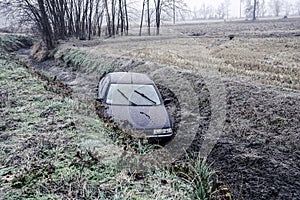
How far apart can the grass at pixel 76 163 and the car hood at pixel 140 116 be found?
721 millimetres

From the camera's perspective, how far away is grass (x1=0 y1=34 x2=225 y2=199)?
2.93 meters

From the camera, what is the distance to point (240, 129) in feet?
24.1

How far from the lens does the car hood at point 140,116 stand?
20.4 feet

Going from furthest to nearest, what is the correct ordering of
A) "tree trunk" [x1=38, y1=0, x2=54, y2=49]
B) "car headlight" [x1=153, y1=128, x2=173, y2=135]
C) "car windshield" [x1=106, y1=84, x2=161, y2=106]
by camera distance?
"tree trunk" [x1=38, y1=0, x2=54, y2=49] < "car windshield" [x1=106, y1=84, x2=161, y2=106] < "car headlight" [x1=153, y1=128, x2=173, y2=135]

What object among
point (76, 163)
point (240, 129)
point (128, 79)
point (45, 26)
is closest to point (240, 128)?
point (240, 129)

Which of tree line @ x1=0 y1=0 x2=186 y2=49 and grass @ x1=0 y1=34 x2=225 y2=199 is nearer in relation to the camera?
grass @ x1=0 y1=34 x2=225 y2=199

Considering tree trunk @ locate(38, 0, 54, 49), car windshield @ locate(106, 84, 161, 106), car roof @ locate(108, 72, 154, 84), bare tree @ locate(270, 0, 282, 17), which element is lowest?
car windshield @ locate(106, 84, 161, 106)

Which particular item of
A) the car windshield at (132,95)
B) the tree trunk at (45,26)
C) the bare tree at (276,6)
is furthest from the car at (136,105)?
the bare tree at (276,6)

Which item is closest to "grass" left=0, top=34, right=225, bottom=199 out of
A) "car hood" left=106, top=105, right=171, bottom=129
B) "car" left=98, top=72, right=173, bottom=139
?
"car hood" left=106, top=105, right=171, bottom=129

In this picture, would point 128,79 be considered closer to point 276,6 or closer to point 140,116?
point 140,116

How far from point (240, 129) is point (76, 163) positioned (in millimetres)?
5055

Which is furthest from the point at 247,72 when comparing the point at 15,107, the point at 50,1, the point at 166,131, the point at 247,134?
the point at 50,1

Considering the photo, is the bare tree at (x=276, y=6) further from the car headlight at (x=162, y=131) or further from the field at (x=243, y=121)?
the car headlight at (x=162, y=131)

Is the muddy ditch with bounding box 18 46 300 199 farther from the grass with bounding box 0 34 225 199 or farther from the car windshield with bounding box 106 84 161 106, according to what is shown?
the grass with bounding box 0 34 225 199
